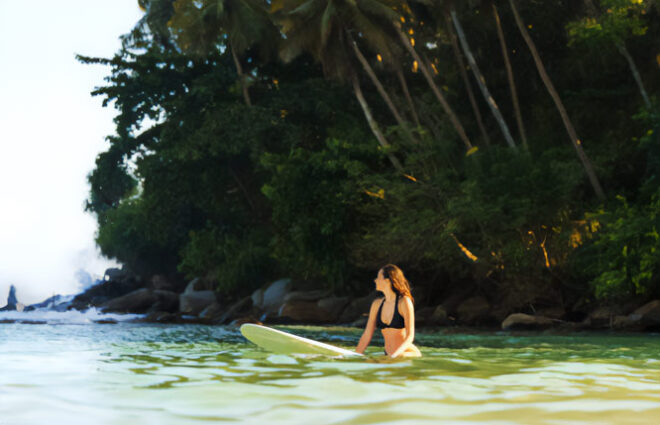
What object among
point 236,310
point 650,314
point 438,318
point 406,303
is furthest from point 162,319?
point 406,303

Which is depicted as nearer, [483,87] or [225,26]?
[483,87]

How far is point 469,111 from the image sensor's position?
99.9 ft

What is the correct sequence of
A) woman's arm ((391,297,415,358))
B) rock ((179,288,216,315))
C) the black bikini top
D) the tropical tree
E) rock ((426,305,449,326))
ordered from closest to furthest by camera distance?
woman's arm ((391,297,415,358)) → the black bikini top → the tropical tree → rock ((426,305,449,326)) → rock ((179,288,216,315))

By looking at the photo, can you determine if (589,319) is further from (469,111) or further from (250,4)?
(250,4)

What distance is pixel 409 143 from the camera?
25.7 meters

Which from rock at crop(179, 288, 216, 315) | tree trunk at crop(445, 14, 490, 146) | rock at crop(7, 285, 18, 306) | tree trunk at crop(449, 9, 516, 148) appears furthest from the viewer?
rock at crop(7, 285, 18, 306)

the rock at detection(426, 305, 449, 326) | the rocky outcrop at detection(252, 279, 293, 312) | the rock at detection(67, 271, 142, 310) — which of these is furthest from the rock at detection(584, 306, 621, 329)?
the rock at detection(67, 271, 142, 310)

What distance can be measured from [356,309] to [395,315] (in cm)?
1793

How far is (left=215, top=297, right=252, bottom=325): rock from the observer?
2914 centimetres

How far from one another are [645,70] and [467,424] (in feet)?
85.4

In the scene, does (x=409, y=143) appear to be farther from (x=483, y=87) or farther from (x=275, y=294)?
(x=275, y=294)

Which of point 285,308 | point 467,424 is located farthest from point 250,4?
point 467,424

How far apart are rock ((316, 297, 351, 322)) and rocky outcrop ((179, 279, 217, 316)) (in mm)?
9726

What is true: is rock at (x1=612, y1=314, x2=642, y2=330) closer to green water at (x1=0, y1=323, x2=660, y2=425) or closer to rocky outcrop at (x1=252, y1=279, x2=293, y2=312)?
green water at (x1=0, y1=323, x2=660, y2=425)
